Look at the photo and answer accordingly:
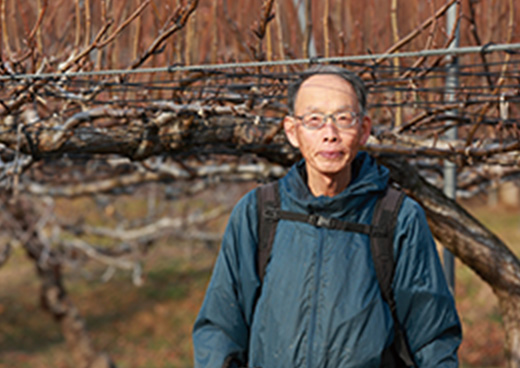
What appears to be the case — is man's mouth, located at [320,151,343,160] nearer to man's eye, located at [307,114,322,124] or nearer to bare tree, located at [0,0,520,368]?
man's eye, located at [307,114,322,124]

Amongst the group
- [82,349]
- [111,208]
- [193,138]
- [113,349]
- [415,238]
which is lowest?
[113,349]

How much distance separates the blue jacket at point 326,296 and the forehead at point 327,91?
24 cm

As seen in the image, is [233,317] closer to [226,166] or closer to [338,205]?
[338,205]

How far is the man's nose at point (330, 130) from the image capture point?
202 centimetres

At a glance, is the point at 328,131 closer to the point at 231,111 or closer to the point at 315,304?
the point at 315,304

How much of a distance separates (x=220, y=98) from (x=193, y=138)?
37 centimetres

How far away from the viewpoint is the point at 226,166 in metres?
4.99

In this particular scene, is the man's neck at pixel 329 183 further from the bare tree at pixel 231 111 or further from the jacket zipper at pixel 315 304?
the bare tree at pixel 231 111

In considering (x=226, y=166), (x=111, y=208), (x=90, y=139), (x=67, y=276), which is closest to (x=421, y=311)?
(x=90, y=139)

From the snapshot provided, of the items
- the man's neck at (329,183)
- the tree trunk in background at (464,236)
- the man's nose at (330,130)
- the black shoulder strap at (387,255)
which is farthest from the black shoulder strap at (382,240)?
the tree trunk in background at (464,236)

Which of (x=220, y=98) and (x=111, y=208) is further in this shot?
(x=111, y=208)

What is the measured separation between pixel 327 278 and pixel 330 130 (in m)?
0.46

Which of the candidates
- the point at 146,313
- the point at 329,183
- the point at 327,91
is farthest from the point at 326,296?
the point at 146,313

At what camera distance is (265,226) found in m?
2.09
